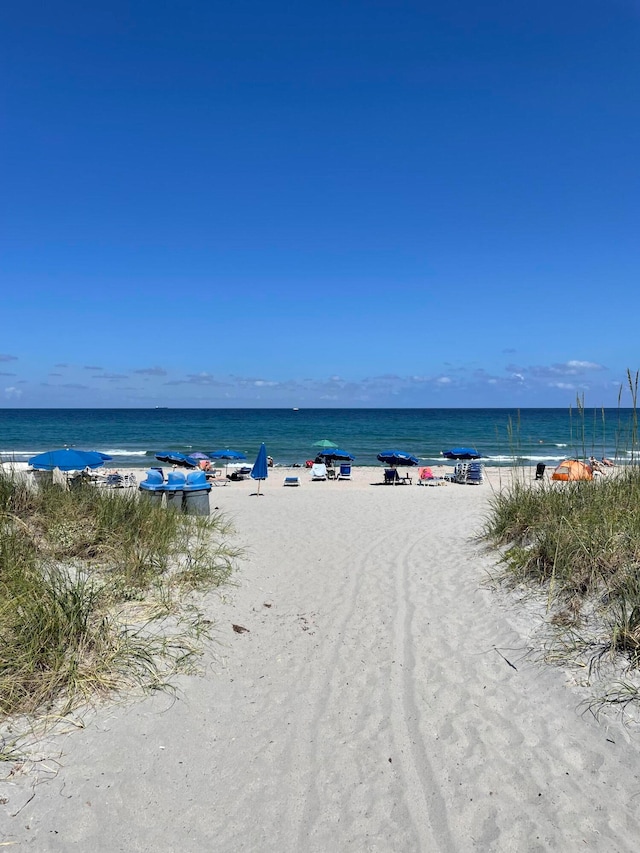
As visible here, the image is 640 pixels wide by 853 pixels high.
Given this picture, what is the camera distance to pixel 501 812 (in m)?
2.49

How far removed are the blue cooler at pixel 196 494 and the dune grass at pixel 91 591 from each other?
1966mm

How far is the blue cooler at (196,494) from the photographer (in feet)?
30.2

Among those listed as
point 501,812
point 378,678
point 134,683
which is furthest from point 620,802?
point 134,683

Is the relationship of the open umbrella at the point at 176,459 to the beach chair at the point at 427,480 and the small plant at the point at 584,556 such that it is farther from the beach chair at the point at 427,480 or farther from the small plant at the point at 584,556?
the small plant at the point at 584,556

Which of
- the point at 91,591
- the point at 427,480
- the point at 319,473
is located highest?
the point at 91,591

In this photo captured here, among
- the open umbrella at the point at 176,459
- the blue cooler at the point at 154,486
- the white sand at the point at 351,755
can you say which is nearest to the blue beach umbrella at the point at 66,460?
the open umbrella at the point at 176,459

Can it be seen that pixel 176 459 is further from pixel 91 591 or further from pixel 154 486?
pixel 91 591

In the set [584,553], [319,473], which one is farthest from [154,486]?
[319,473]

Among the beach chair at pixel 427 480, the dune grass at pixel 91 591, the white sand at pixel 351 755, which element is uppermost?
the dune grass at pixel 91 591

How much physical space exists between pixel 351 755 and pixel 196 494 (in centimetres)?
689

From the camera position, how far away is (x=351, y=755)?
9.60ft

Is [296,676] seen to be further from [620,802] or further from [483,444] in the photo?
[483,444]

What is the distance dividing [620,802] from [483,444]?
41487 millimetres

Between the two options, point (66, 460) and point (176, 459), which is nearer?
point (66, 460)
